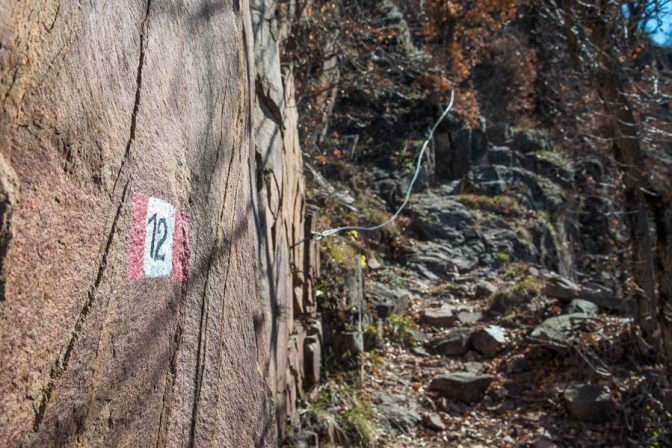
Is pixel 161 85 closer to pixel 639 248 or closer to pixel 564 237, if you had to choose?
pixel 639 248

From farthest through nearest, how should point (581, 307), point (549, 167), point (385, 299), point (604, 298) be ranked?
point (549, 167) → point (385, 299) → point (604, 298) → point (581, 307)

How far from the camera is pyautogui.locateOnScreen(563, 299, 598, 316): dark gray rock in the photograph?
281 inches

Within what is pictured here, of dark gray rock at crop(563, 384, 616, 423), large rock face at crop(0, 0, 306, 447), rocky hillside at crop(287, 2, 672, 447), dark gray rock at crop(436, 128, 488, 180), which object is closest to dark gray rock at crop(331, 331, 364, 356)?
rocky hillside at crop(287, 2, 672, 447)

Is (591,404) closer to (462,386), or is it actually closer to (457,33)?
(462,386)

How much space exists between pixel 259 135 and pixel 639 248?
4.47m

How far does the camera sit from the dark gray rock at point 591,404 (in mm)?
5109

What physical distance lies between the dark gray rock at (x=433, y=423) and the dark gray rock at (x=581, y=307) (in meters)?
2.95

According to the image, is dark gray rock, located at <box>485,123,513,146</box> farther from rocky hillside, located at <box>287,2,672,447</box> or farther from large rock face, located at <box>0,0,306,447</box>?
large rock face, located at <box>0,0,306,447</box>

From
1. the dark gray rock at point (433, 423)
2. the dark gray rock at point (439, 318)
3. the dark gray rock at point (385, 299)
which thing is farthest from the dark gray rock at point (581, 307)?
the dark gray rock at point (433, 423)

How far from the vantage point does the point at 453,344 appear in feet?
23.3

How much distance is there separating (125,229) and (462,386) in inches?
196

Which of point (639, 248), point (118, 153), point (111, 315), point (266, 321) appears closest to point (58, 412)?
point (111, 315)

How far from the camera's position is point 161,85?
1.97 m

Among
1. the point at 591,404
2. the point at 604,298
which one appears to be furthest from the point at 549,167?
the point at 591,404
